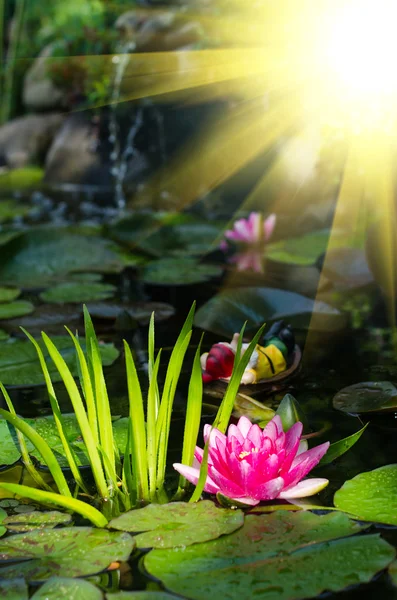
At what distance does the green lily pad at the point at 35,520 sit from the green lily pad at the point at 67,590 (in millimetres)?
221

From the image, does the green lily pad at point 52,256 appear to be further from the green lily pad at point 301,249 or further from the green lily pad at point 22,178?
→ the green lily pad at point 22,178

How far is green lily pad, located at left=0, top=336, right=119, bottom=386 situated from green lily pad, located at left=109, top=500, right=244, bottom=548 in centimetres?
99

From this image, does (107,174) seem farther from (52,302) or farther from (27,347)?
(27,347)

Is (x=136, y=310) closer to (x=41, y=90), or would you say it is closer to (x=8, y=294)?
(x=8, y=294)

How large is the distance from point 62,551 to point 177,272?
250cm

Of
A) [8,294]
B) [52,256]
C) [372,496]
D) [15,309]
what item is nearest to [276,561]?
[372,496]

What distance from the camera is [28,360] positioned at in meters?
2.42

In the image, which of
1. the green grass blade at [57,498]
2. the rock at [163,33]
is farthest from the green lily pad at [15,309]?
the rock at [163,33]

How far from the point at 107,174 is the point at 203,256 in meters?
2.97

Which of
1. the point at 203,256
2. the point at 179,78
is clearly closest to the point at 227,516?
the point at 203,256

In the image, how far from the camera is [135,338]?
267cm

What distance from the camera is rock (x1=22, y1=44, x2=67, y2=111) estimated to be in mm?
9180

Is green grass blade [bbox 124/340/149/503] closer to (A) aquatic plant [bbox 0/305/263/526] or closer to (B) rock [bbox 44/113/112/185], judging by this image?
(A) aquatic plant [bbox 0/305/263/526]

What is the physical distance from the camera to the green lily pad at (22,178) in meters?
7.60
